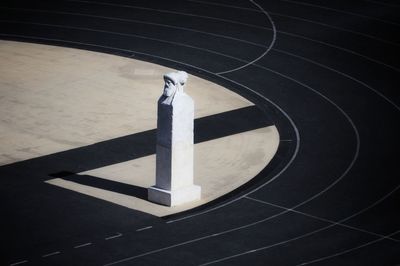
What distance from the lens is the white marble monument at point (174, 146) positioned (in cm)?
2514

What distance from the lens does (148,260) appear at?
73.2 ft

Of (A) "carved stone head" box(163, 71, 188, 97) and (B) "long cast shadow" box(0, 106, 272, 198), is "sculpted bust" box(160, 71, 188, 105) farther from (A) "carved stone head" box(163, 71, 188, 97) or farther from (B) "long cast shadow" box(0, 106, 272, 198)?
(B) "long cast shadow" box(0, 106, 272, 198)

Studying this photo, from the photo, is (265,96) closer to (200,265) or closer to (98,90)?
(98,90)

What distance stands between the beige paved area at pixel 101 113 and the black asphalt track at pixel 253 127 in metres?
0.51

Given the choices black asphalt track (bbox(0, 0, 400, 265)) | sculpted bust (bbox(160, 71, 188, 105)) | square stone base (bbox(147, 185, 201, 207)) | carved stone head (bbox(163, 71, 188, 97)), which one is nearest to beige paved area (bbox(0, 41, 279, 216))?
square stone base (bbox(147, 185, 201, 207))

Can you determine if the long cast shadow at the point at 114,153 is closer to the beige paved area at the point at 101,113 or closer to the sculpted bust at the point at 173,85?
the beige paved area at the point at 101,113

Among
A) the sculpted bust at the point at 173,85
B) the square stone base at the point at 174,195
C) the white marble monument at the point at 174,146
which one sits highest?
the sculpted bust at the point at 173,85

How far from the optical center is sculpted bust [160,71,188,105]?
2507 cm

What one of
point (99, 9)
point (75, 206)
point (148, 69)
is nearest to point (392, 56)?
point (148, 69)

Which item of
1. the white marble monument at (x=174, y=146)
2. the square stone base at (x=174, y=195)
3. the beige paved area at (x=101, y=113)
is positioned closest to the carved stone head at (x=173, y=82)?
the white marble monument at (x=174, y=146)

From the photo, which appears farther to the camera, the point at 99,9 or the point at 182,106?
the point at 99,9

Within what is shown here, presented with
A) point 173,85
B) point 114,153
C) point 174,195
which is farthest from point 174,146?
point 114,153

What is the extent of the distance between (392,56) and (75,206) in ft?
49.8

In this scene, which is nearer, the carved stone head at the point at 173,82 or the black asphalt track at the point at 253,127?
Answer: the black asphalt track at the point at 253,127
